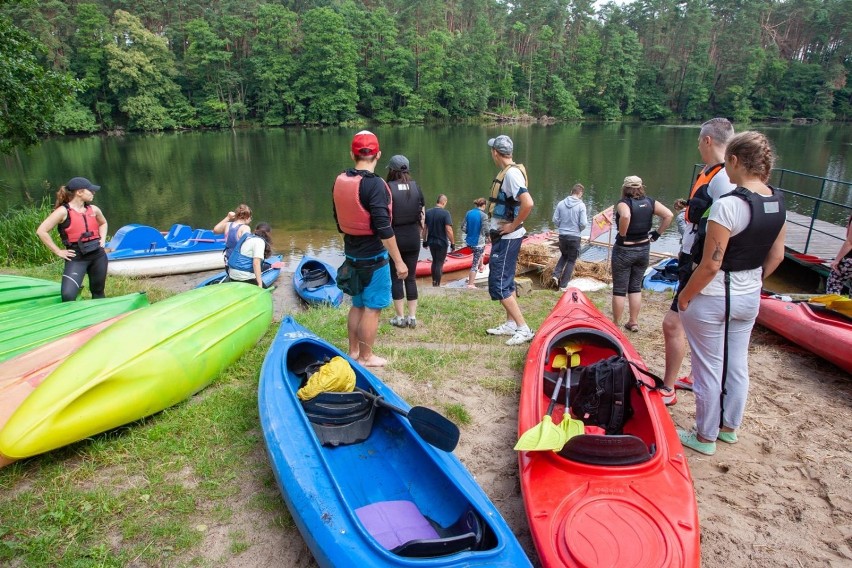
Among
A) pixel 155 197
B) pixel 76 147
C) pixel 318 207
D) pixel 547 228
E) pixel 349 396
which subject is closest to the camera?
pixel 349 396

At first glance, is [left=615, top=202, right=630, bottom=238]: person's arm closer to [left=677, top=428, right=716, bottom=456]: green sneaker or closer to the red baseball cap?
[left=677, top=428, right=716, bottom=456]: green sneaker

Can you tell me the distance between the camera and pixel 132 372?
318cm

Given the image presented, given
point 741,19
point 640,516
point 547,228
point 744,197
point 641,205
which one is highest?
point 741,19

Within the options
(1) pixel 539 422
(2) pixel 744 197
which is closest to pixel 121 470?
(1) pixel 539 422

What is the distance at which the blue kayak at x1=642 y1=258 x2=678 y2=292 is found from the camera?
8492 millimetres

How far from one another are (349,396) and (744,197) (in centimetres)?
248

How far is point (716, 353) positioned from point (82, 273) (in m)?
5.87

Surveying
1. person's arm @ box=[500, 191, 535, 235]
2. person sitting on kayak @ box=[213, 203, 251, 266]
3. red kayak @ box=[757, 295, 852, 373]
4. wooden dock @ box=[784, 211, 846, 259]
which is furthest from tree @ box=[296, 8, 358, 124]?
red kayak @ box=[757, 295, 852, 373]

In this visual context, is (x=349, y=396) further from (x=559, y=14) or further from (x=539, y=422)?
(x=559, y=14)

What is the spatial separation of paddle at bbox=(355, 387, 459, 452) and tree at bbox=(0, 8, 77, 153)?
1033 centimetres

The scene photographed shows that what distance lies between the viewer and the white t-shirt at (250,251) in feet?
19.9

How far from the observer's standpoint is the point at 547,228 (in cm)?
1597

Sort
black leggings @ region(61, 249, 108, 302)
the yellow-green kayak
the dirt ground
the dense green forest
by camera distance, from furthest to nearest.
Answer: the dense green forest, black leggings @ region(61, 249, 108, 302), the yellow-green kayak, the dirt ground

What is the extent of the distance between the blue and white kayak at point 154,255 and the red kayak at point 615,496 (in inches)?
342
